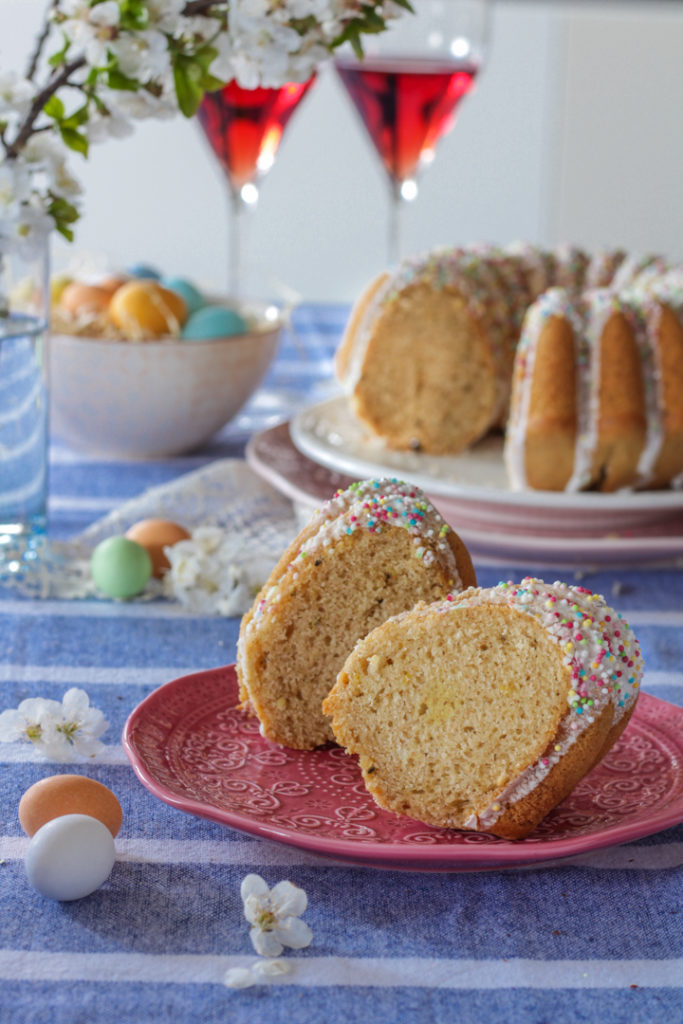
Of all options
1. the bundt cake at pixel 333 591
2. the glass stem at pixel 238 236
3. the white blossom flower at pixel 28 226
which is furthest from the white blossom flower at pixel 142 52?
the glass stem at pixel 238 236

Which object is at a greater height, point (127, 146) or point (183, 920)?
point (127, 146)

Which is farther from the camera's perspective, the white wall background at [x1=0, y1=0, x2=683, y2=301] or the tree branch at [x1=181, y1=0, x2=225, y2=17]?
the white wall background at [x1=0, y1=0, x2=683, y2=301]

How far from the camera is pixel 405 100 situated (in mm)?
1925

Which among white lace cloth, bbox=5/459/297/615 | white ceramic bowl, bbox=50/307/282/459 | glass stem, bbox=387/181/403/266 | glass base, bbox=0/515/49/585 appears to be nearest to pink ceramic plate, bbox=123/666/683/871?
white lace cloth, bbox=5/459/297/615

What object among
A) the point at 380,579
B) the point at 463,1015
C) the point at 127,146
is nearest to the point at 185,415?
the point at 380,579

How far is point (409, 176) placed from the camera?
6.64ft

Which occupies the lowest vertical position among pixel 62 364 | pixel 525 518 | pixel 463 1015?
pixel 463 1015

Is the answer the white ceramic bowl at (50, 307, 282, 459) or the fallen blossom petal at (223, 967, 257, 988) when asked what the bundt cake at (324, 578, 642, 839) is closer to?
the fallen blossom petal at (223, 967, 257, 988)

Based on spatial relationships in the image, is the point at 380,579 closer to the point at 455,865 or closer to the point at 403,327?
the point at 455,865

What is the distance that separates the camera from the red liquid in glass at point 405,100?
1.90m

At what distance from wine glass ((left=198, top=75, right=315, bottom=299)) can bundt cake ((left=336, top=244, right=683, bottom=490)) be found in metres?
0.33

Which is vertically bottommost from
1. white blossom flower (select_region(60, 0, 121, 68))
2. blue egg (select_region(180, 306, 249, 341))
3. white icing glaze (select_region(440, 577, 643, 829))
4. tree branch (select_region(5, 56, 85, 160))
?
white icing glaze (select_region(440, 577, 643, 829))

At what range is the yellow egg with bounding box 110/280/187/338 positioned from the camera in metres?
1.74

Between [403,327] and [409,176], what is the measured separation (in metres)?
0.47
